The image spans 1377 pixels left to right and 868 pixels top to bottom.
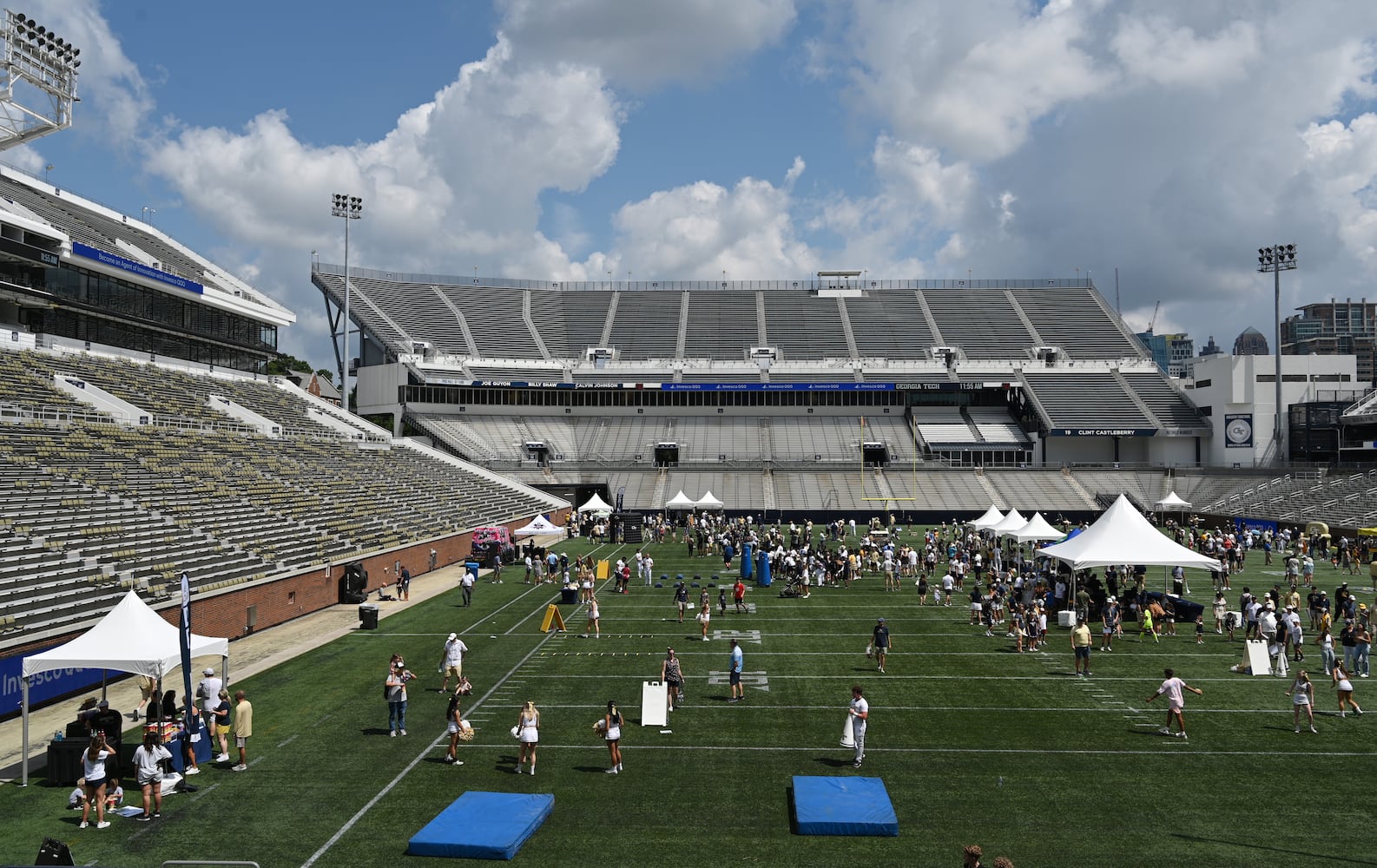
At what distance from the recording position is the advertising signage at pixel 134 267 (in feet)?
130

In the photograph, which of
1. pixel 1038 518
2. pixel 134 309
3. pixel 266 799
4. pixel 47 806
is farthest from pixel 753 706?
pixel 134 309

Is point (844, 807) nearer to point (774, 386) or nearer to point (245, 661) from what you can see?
point (245, 661)

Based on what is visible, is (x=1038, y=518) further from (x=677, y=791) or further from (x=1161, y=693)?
(x=677, y=791)

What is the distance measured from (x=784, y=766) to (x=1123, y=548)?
48.0 ft

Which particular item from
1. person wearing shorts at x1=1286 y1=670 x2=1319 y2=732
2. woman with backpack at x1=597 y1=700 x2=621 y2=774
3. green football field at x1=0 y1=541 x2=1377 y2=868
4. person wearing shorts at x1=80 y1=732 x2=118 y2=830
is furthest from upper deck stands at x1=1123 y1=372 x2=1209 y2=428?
person wearing shorts at x1=80 y1=732 x2=118 y2=830

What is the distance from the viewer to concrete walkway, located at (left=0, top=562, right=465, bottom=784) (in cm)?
1417

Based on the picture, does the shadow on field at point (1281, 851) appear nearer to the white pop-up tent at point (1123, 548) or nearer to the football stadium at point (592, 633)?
the football stadium at point (592, 633)

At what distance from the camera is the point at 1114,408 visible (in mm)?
68062

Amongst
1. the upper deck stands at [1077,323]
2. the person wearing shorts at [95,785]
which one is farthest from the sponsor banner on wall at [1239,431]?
the person wearing shorts at [95,785]

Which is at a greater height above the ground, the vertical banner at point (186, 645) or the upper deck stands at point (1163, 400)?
the upper deck stands at point (1163, 400)

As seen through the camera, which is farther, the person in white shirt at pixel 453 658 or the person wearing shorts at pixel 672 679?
the person in white shirt at pixel 453 658

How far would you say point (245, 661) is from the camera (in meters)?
20.5

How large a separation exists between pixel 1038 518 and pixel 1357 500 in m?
23.8

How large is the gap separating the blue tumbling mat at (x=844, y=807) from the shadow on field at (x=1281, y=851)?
3355mm
